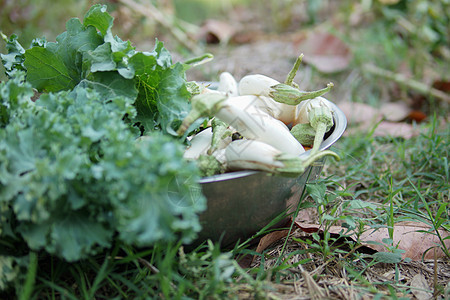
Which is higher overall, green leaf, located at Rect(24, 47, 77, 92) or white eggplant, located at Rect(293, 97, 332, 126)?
green leaf, located at Rect(24, 47, 77, 92)

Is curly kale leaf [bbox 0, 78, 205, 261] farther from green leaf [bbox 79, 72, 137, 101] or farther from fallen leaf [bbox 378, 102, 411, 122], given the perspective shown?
fallen leaf [bbox 378, 102, 411, 122]

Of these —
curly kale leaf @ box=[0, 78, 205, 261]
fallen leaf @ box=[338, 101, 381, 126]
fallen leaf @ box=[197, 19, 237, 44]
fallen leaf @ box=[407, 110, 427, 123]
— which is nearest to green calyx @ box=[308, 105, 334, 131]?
curly kale leaf @ box=[0, 78, 205, 261]

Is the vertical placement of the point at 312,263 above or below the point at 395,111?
above

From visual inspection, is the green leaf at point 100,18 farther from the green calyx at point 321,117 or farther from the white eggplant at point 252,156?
the green calyx at point 321,117

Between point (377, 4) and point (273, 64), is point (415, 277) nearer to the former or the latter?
point (273, 64)

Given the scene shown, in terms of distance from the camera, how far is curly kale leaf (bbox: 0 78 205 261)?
0.79 m

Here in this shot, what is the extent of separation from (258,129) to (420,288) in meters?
0.62

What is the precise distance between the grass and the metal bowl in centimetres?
5

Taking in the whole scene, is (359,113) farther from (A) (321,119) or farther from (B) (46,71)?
(B) (46,71)

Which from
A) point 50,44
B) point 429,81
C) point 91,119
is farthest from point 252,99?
point 429,81

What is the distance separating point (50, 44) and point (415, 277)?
4.13 feet

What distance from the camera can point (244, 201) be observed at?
1062 millimetres

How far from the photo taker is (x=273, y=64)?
281 centimetres

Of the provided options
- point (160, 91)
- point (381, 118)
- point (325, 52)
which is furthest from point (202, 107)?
point (325, 52)
